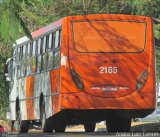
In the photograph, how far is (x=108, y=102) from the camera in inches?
719

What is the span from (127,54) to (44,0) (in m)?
10.3

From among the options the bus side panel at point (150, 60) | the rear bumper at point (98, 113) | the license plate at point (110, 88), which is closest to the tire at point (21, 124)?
the rear bumper at point (98, 113)

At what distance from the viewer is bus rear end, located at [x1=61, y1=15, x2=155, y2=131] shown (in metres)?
18.2

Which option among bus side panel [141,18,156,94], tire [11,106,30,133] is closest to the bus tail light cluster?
bus side panel [141,18,156,94]

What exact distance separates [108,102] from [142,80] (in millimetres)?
1187

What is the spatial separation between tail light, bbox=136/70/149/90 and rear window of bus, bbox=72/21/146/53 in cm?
69

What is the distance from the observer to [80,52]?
60.0 ft

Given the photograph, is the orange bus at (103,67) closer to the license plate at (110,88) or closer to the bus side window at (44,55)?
the license plate at (110,88)

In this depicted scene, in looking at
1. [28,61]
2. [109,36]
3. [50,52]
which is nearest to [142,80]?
[109,36]

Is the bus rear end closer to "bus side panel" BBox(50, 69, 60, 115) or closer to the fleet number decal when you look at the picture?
the fleet number decal

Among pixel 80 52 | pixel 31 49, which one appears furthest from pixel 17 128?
pixel 80 52

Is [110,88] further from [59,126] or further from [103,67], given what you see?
[59,126]

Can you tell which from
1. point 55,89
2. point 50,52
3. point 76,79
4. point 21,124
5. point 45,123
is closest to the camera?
point 76,79

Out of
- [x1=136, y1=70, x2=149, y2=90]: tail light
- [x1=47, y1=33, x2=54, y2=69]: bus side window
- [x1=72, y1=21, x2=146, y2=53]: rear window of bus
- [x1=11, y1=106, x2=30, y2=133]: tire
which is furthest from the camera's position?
[x1=11, y1=106, x2=30, y2=133]: tire
